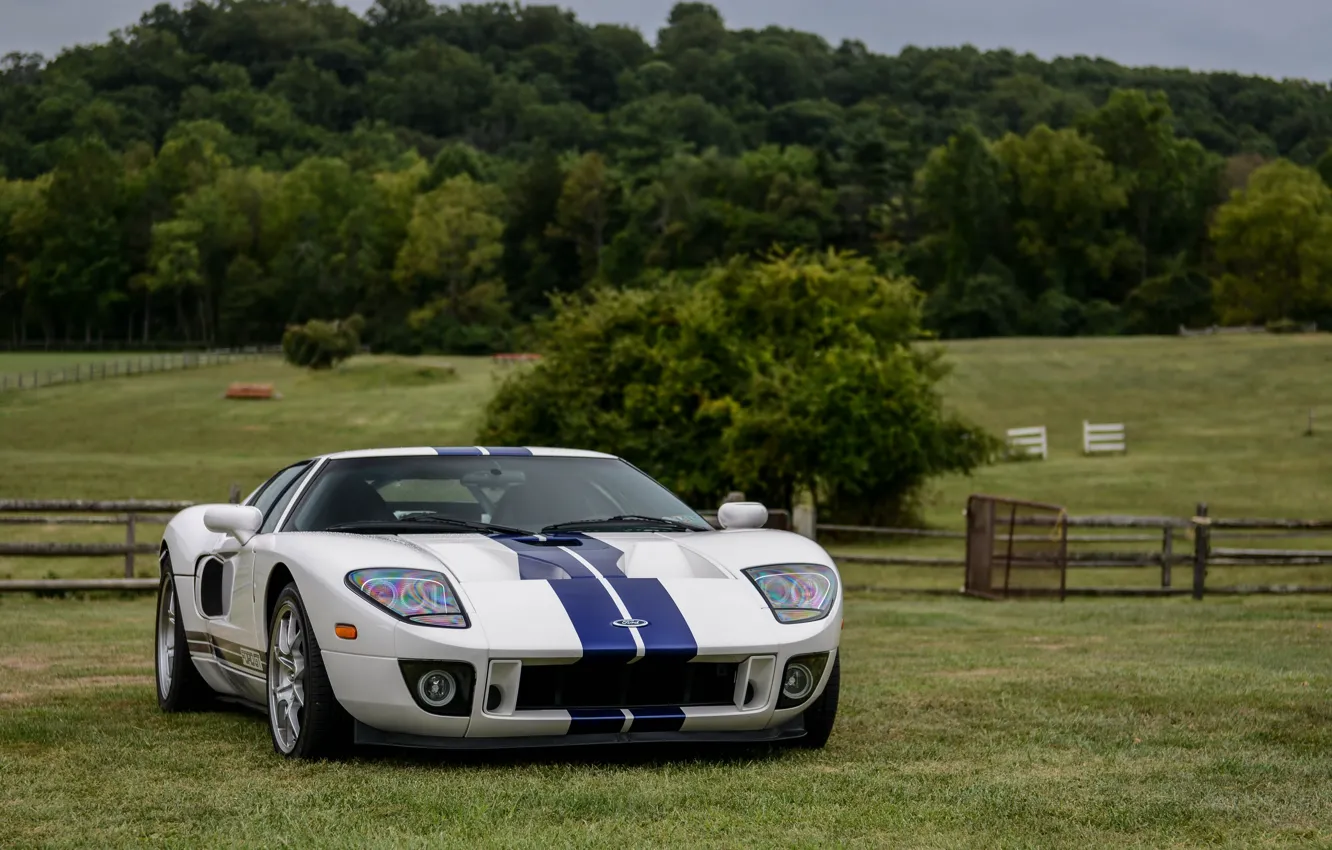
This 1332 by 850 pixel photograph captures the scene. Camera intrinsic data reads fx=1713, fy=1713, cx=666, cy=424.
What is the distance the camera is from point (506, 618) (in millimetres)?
6391

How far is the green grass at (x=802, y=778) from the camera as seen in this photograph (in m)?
5.23

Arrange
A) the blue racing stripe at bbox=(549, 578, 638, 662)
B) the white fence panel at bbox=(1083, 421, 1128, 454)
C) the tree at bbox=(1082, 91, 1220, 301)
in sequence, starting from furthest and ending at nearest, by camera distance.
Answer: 1. the tree at bbox=(1082, 91, 1220, 301)
2. the white fence panel at bbox=(1083, 421, 1128, 454)
3. the blue racing stripe at bbox=(549, 578, 638, 662)

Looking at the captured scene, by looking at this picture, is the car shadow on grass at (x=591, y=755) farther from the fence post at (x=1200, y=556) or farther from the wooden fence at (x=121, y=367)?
the wooden fence at (x=121, y=367)

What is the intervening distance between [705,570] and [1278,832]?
2552 millimetres

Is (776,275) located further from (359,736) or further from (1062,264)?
(1062,264)

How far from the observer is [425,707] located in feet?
21.0

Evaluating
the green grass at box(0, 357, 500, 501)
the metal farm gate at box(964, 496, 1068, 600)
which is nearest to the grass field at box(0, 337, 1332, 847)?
the metal farm gate at box(964, 496, 1068, 600)

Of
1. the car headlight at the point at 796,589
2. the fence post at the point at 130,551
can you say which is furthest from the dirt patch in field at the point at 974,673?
the fence post at the point at 130,551

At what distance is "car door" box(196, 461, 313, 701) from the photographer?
24.8 feet

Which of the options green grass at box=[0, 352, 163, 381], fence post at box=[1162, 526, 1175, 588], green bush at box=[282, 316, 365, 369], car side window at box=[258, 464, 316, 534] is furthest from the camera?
green grass at box=[0, 352, 163, 381]

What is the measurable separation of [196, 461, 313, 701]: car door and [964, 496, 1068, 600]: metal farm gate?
14.4 meters

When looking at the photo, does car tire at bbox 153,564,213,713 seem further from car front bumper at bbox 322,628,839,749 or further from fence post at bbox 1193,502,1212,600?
fence post at bbox 1193,502,1212,600

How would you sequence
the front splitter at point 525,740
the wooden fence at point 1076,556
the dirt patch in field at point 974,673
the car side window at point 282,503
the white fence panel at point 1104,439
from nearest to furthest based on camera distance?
1. the front splitter at point 525,740
2. the car side window at point 282,503
3. the dirt patch in field at point 974,673
4. the wooden fence at point 1076,556
5. the white fence panel at point 1104,439

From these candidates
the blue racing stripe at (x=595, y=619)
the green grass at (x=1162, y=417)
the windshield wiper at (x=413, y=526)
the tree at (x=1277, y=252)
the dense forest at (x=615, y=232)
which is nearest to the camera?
the blue racing stripe at (x=595, y=619)
